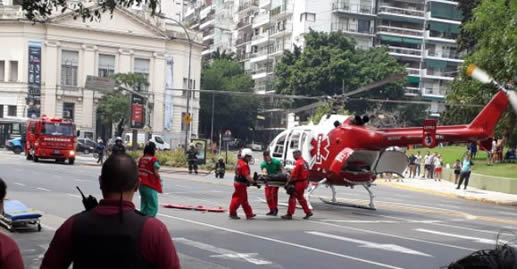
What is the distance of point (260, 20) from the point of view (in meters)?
99.0

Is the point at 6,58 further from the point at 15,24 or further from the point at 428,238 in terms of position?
the point at 428,238

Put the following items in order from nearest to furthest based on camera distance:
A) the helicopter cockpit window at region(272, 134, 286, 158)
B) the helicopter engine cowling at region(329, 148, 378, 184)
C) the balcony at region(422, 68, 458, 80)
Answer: the helicopter engine cowling at region(329, 148, 378, 184) → the helicopter cockpit window at region(272, 134, 286, 158) → the balcony at region(422, 68, 458, 80)

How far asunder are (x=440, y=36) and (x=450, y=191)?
57.8 meters

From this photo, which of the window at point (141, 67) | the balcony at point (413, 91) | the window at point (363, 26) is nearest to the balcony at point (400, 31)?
the window at point (363, 26)

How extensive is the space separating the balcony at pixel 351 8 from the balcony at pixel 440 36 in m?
7.73

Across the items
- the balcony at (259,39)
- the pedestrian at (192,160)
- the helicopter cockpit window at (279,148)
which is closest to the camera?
the helicopter cockpit window at (279,148)

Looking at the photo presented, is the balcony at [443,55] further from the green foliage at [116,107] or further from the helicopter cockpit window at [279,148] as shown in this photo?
the helicopter cockpit window at [279,148]

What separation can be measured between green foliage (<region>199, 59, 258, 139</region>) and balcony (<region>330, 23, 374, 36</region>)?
13457mm

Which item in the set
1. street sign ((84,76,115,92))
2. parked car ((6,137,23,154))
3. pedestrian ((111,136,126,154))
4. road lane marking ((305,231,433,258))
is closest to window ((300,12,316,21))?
parked car ((6,137,23,154))

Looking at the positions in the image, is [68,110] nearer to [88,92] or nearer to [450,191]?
[88,92]

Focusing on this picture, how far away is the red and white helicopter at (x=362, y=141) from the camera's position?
19719 millimetres

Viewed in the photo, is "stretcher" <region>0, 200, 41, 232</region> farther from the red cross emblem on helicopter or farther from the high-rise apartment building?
the high-rise apartment building

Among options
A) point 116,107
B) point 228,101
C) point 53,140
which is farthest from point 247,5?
point 53,140

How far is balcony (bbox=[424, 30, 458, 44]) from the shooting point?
88625mm
